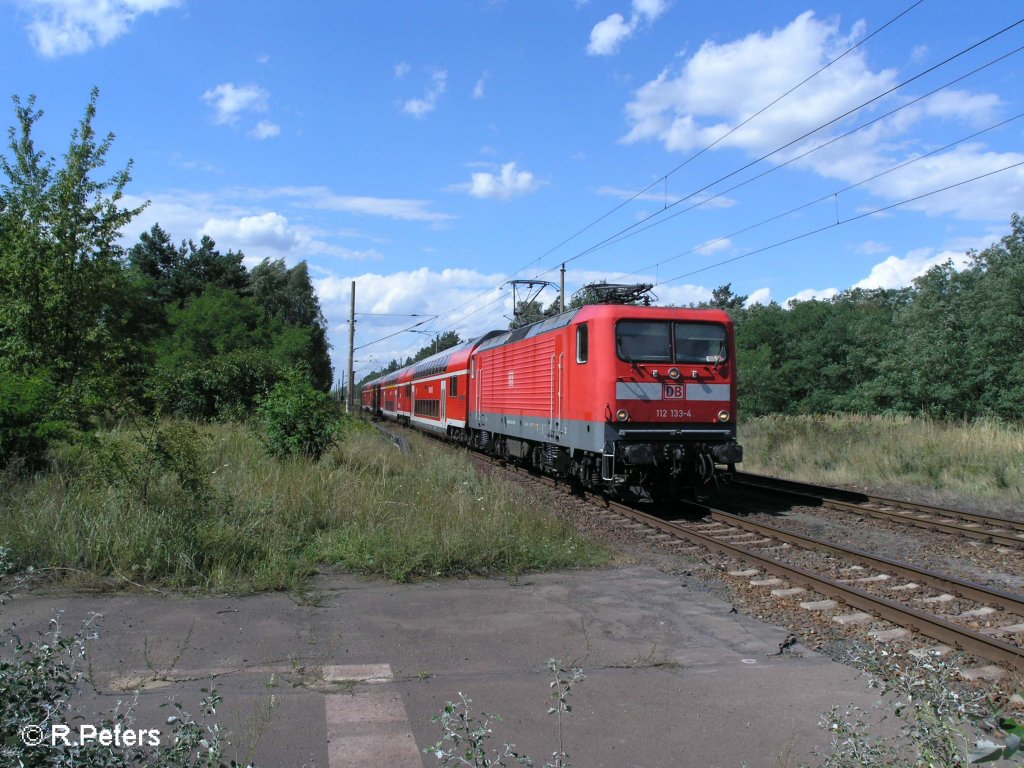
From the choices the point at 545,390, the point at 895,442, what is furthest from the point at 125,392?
the point at 895,442

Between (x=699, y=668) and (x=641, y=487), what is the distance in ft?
24.2

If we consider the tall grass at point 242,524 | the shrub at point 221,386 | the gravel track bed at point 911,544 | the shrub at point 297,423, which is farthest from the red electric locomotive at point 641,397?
the shrub at point 221,386

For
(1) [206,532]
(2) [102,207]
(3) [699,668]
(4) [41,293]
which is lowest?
(3) [699,668]

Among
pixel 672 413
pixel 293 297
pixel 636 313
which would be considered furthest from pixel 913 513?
pixel 293 297

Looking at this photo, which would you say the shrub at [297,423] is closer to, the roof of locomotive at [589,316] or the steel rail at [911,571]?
the roof of locomotive at [589,316]

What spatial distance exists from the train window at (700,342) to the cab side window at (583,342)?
1389 millimetres

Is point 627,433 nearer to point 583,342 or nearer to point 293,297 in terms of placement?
point 583,342

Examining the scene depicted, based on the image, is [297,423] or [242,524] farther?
[297,423]

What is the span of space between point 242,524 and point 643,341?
6520 millimetres

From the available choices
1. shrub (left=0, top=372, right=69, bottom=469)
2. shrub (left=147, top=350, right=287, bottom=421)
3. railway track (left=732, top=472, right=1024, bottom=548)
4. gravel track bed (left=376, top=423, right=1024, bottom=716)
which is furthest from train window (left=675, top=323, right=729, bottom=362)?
shrub (left=147, top=350, right=287, bottom=421)

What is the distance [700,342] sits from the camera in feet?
39.2

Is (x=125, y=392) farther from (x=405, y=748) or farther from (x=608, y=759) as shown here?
(x=608, y=759)

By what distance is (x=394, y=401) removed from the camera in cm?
4116

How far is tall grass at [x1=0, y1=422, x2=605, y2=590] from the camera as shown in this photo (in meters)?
6.61
